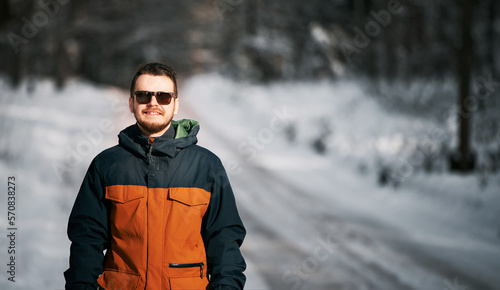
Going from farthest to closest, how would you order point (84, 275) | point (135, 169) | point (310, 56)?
point (310, 56), point (135, 169), point (84, 275)

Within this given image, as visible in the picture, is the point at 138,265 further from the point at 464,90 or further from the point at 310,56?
the point at 310,56

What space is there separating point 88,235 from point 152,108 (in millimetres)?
765

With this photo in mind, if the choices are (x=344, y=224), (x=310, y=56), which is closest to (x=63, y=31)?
(x=310, y=56)

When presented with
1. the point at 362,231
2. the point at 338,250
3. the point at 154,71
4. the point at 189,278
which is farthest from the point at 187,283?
the point at 362,231

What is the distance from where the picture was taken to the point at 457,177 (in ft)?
28.3

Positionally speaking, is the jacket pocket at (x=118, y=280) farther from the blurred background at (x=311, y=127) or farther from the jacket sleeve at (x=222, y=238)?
the blurred background at (x=311, y=127)

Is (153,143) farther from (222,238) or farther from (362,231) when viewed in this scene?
(362,231)

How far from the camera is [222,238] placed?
2027 millimetres

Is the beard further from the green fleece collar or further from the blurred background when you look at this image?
the blurred background

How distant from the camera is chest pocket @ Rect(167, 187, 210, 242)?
194cm

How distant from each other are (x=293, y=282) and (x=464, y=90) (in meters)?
7.26

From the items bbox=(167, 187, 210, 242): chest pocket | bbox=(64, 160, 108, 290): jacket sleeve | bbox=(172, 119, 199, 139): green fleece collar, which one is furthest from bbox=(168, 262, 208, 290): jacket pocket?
bbox=(172, 119, 199, 139): green fleece collar

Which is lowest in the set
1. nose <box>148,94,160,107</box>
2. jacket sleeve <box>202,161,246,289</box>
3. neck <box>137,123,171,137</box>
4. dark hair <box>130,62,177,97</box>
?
jacket sleeve <box>202,161,246,289</box>

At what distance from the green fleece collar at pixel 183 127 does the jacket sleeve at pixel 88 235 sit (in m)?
0.50
